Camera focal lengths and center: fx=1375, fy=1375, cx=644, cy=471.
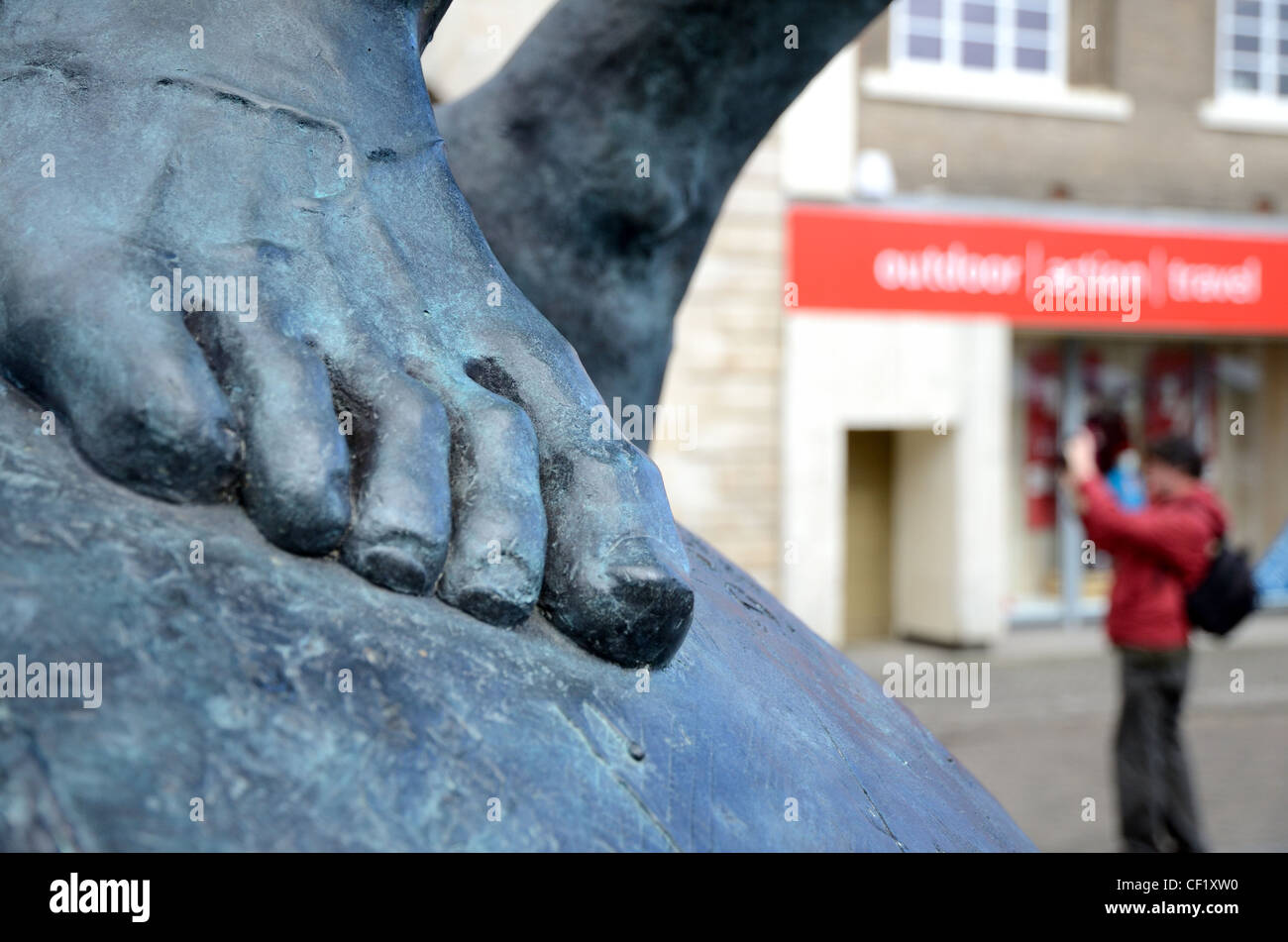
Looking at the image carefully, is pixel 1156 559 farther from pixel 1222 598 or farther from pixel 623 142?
pixel 623 142

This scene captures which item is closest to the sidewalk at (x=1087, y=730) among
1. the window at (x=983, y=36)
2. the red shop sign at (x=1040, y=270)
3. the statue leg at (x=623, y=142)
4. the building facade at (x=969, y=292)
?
the building facade at (x=969, y=292)

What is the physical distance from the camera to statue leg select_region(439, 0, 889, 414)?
1.69m

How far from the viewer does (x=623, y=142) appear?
1758mm

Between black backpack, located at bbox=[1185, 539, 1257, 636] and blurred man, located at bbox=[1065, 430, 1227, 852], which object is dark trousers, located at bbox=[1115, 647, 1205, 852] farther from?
black backpack, located at bbox=[1185, 539, 1257, 636]

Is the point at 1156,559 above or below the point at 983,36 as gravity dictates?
below

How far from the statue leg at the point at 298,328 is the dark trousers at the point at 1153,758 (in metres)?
4.21

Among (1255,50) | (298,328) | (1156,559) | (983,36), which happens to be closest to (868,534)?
(983,36)

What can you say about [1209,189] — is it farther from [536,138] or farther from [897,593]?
[536,138]

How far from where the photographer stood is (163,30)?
3.60 ft

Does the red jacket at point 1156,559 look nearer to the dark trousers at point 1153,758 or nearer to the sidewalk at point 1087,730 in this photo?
the dark trousers at point 1153,758

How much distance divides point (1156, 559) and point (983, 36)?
21.7 ft

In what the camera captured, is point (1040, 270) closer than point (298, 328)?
No

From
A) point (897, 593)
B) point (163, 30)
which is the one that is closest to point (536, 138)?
point (163, 30)
